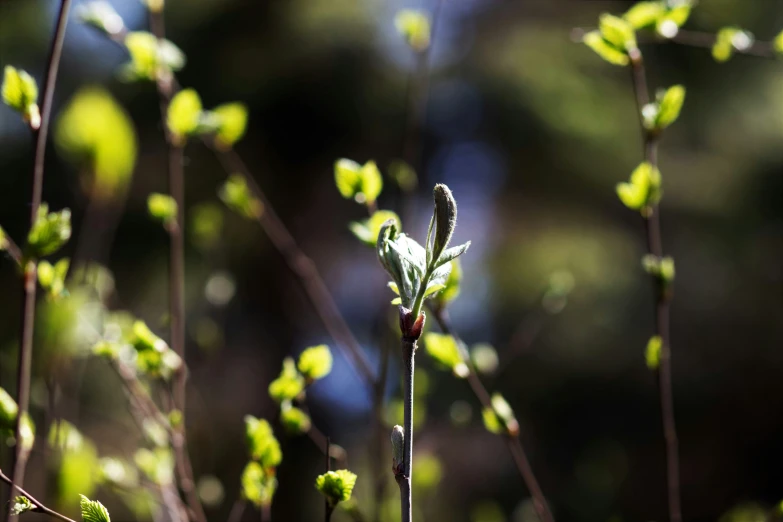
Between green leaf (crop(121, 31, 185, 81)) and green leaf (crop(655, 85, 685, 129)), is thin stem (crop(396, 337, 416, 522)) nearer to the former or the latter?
green leaf (crop(655, 85, 685, 129))

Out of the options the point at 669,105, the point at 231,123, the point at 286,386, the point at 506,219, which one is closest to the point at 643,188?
the point at 669,105

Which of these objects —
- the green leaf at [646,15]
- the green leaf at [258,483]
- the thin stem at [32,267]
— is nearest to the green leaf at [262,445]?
the green leaf at [258,483]

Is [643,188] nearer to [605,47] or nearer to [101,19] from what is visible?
[605,47]

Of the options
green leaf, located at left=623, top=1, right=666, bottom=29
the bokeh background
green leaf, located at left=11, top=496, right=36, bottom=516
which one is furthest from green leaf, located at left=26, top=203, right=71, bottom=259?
the bokeh background

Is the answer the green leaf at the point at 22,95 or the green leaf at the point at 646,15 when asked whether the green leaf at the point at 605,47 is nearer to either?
the green leaf at the point at 646,15

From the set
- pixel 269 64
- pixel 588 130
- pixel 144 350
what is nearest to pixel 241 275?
pixel 269 64

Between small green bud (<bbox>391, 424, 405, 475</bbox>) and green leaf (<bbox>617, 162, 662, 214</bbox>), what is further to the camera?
green leaf (<bbox>617, 162, 662, 214</bbox>)
